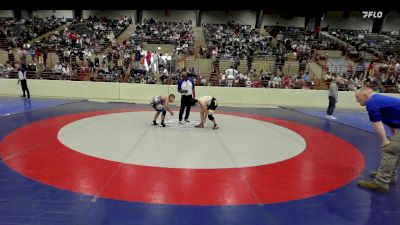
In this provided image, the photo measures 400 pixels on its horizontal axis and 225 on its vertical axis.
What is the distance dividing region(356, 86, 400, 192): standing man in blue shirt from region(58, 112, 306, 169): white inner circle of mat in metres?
1.77

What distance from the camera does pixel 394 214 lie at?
3.84 m

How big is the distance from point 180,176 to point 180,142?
203cm

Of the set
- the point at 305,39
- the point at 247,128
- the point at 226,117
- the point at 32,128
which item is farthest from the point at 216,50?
the point at 32,128

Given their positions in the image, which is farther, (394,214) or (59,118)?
(59,118)

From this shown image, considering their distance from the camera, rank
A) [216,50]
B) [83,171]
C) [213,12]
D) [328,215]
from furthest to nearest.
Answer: [213,12]
[216,50]
[83,171]
[328,215]

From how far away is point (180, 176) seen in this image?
15.7ft

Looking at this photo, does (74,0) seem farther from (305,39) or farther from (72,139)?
(72,139)

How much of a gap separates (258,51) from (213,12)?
1338cm

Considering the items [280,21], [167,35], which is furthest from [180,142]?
[280,21]

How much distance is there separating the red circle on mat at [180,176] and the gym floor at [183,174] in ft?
0.05

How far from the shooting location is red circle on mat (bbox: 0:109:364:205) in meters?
4.14

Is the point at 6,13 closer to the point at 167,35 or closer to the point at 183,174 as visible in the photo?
the point at 167,35

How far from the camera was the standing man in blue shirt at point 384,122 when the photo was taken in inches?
167

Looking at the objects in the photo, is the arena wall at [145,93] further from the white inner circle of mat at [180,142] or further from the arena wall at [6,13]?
the arena wall at [6,13]
